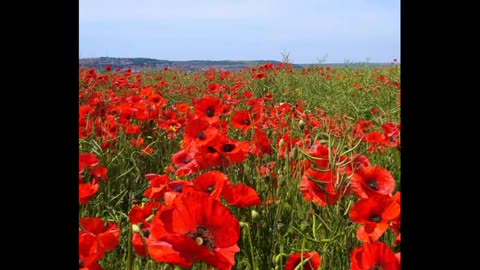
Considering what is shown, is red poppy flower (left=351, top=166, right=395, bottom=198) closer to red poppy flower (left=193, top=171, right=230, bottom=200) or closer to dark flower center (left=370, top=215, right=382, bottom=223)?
dark flower center (left=370, top=215, right=382, bottom=223)

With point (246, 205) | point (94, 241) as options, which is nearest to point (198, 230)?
point (94, 241)

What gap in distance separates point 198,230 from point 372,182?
17.8 inches

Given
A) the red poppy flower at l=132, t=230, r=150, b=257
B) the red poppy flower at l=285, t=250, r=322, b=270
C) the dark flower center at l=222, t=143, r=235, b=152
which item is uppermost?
the dark flower center at l=222, t=143, r=235, b=152

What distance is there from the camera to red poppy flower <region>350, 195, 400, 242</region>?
0.88 meters

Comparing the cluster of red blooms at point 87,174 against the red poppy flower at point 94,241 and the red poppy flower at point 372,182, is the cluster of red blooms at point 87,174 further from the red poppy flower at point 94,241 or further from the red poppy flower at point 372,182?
the red poppy flower at point 372,182

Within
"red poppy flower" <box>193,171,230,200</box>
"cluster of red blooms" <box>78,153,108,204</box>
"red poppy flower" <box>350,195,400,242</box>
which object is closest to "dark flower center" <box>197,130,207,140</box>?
"cluster of red blooms" <box>78,153,108,204</box>

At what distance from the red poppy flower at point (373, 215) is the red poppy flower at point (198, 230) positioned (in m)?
0.32

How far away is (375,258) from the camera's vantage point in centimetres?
72

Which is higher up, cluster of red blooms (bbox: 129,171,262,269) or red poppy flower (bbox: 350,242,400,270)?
cluster of red blooms (bbox: 129,171,262,269)

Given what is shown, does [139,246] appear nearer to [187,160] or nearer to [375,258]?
[375,258]

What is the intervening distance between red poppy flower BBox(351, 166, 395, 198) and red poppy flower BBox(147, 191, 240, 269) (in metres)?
0.36
